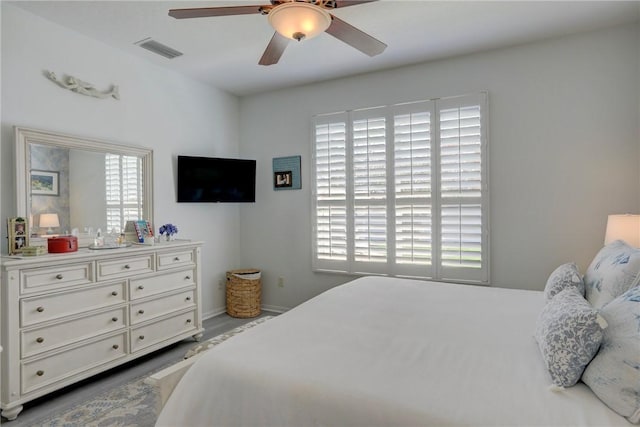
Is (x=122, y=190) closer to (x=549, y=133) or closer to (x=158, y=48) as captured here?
(x=158, y=48)

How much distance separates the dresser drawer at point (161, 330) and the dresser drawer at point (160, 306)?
0.23 ft

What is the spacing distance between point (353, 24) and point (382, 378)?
2.62 m

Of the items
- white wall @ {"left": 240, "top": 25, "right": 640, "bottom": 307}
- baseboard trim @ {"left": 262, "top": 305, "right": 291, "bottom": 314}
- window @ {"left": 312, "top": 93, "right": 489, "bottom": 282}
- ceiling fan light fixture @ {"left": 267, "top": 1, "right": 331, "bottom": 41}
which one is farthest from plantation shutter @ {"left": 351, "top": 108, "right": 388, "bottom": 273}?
ceiling fan light fixture @ {"left": 267, "top": 1, "right": 331, "bottom": 41}

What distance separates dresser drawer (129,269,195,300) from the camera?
3.01 metres

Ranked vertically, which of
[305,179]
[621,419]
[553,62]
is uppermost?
[553,62]

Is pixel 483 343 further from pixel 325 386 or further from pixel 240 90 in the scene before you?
pixel 240 90

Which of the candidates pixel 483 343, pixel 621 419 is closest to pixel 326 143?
pixel 483 343

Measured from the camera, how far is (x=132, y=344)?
296cm

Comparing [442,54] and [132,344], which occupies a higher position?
[442,54]

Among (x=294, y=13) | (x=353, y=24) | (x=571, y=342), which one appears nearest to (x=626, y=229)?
(x=571, y=342)

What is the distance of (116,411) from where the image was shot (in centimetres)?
231

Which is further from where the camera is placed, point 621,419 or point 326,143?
point 326,143

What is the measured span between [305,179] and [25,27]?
8.97ft

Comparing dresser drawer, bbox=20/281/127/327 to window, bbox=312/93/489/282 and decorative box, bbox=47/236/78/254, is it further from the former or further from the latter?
window, bbox=312/93/489/282
